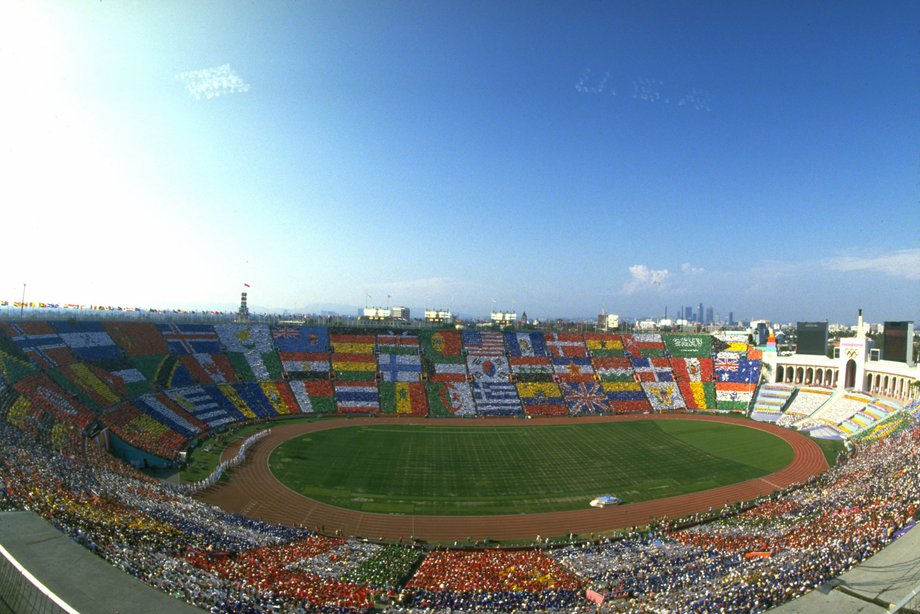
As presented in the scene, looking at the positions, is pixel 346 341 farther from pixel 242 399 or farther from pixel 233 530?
pixel 233 530

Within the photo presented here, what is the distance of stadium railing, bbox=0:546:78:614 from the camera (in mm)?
9477

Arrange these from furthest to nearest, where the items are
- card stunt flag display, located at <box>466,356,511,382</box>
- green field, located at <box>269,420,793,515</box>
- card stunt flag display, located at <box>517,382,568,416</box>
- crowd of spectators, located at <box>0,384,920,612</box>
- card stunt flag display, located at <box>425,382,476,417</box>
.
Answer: card stunt flag display, located at <box>466,356,511,382</box>, card stunt flag display, located at <box>517,382,568,416</box>, card stunt flag display, located at <box>425,382,476,417</box>, green field, located at <box>269,420,793,515</box>, crowd of spectators, located at <box>0,384,920,612</box>

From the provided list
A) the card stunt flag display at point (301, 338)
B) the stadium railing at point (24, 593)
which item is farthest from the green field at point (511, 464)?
the stadium railing at point (24, 593)

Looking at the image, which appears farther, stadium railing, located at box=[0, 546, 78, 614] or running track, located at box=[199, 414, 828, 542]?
running track, located at box=[199, 414, 828, 542]

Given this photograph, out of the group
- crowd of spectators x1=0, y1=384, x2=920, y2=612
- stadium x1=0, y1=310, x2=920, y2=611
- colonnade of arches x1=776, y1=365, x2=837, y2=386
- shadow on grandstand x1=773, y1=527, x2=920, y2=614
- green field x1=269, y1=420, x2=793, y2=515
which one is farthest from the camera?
colonnade of arches x1=776, y1=365, x2=837, y2=386

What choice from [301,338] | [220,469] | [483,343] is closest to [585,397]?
[483,343]

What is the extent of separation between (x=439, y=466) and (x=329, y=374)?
2800 centimetres

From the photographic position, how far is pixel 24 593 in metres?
9.98

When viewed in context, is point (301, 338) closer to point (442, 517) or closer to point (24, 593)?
point (442, 517)

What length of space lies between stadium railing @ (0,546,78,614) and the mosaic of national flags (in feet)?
89.3

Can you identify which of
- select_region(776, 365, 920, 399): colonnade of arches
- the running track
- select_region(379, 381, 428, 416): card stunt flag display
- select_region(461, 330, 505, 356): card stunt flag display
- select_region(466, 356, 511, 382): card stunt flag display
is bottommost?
the running track

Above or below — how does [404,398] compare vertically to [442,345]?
below

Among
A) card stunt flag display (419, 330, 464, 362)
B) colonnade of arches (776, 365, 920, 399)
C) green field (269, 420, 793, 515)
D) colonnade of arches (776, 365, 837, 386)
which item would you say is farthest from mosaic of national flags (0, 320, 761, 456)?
green field (269, 420, 793, 515)

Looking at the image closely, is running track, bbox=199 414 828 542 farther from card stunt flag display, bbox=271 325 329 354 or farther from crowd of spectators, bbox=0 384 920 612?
card stunt flag display, bbox=271 325 329 354
